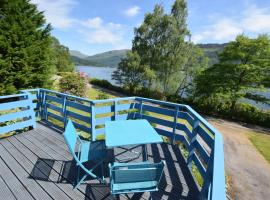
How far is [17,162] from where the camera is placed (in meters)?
3.18

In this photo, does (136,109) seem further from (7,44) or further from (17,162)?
(7,44)

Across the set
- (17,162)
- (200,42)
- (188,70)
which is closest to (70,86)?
(17,162)

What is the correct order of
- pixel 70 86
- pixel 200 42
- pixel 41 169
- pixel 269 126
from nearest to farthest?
pixel 41 169 < pixel 70 86 < pixel 269 126 < pixel 200 42

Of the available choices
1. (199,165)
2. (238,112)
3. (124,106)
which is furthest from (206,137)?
(238,112)

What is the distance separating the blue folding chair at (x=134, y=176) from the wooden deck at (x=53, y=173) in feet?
1.98

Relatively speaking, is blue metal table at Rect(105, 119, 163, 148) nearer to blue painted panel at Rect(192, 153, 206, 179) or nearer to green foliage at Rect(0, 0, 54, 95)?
blue painted panel at Rect(192, 153, 206, 179)

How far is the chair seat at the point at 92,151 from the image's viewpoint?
2785 millimetres

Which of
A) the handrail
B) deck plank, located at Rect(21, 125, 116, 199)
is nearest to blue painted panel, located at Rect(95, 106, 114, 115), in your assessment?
the handrail

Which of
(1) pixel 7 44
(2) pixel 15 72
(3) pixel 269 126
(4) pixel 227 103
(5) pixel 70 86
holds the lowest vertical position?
(3) pixel 269 126

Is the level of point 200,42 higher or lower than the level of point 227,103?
higher

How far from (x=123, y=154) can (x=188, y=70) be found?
16700mm

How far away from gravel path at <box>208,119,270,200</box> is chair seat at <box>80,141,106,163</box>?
3871mm

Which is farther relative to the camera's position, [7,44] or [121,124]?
[7,44]

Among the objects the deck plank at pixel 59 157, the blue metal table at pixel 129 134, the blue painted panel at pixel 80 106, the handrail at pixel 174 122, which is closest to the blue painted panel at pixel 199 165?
the handrail at pixel 174 122
